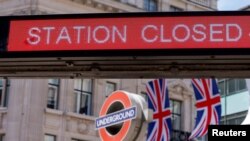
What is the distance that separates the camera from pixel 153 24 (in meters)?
9.27

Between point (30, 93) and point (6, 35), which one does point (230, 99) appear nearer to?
point (30, 93)

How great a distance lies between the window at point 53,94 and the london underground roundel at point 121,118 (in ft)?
71.7

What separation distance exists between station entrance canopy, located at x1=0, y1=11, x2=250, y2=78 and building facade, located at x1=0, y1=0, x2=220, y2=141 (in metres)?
23.8

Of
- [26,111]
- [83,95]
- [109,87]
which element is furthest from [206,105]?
[109,87]

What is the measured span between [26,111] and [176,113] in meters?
12.5

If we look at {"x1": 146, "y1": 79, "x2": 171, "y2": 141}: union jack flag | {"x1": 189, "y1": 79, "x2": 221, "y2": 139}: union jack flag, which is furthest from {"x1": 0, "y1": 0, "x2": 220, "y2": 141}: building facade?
{"x1": 189, "y1": 79, "x2": 221, "y2": 139}: union jack flag

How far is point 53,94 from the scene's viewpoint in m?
37.9

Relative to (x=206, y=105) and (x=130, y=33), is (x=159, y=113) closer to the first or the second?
(x=206, y=105)

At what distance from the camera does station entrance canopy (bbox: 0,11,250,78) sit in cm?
909

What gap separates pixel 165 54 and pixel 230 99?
45184 millimetres

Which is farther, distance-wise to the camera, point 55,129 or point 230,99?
point 230,99

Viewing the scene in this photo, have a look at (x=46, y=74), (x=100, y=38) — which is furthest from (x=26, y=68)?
(x=100, y=38)

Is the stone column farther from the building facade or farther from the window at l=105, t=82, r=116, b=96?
the window at l=105, t=82, r=116, b=96

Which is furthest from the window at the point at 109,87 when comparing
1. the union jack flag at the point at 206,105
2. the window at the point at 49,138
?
the union jack flag at the point at 206,105
